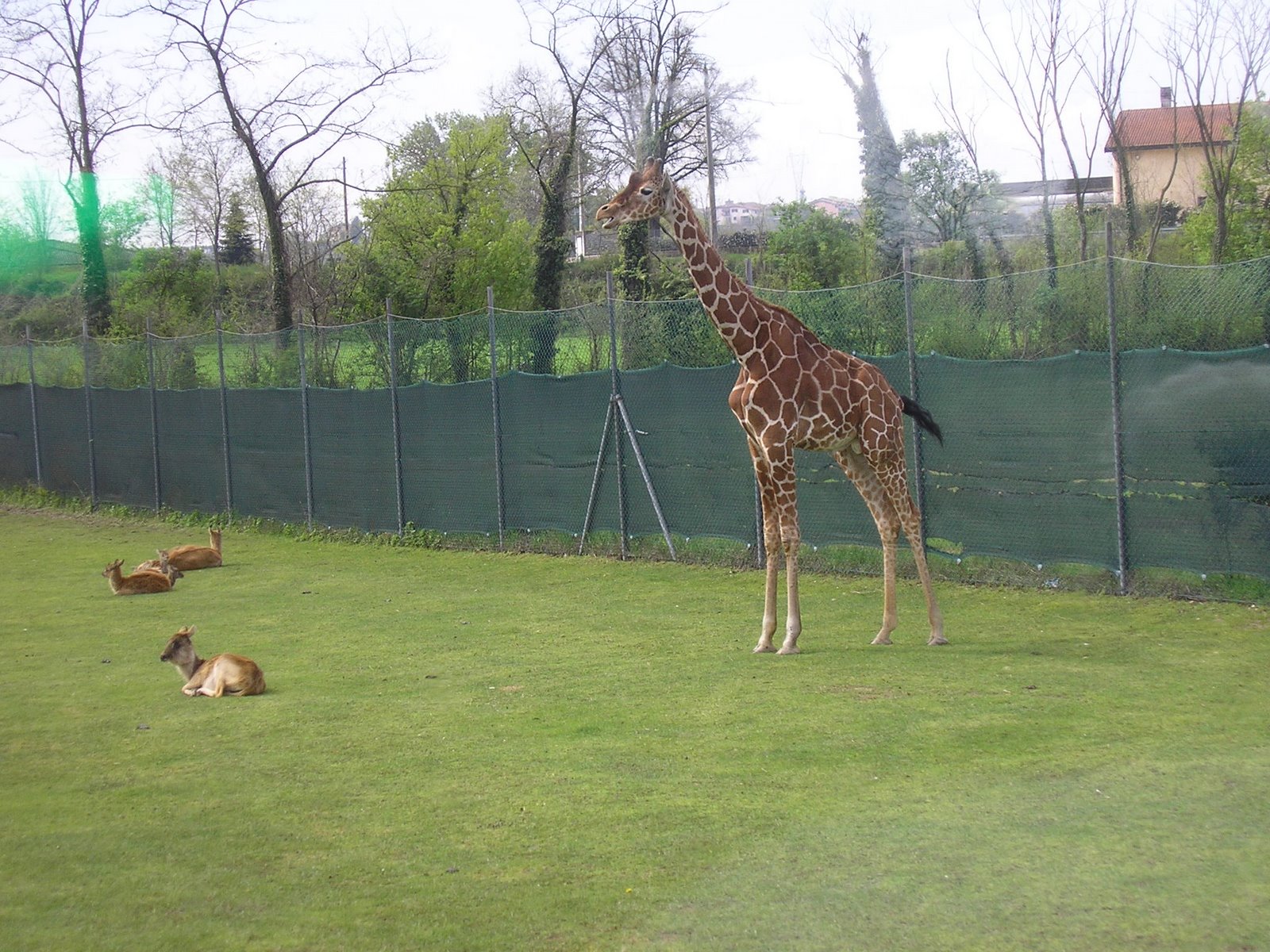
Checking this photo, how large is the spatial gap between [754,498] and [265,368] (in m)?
8.34

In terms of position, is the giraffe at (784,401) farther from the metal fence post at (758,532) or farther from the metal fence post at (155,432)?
the metal fence post at (155,432)

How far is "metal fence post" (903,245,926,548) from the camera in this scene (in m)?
10.5

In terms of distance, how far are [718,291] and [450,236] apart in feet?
60.7

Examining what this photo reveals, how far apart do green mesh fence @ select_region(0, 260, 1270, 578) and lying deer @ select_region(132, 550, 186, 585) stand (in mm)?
2810

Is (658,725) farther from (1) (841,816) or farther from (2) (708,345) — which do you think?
(2) (708,345)

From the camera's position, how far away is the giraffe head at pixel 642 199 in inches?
343

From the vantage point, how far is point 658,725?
21.7 ft

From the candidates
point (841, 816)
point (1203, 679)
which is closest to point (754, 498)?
point (1203, 679)

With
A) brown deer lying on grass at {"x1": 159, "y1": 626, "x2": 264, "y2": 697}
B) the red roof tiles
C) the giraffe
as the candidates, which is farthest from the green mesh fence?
the red roof tiles

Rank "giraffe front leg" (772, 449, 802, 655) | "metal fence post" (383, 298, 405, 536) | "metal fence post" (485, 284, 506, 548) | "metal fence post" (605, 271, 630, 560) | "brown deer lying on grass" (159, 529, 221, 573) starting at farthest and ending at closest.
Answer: "metal fence post" (383, 298, 405, 536) → "metal fence post" (485, 284, 506, 548) → "brown deer lying on grass" (159, 529, 221, 573) → "metal fence post" (605, 271, 630, 560) → "giraffe front leg" (772, 449, 802, 655)

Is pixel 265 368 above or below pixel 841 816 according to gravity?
above

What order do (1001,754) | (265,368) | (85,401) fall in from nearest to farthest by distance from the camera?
(1001,754), (265,368), (85,401)

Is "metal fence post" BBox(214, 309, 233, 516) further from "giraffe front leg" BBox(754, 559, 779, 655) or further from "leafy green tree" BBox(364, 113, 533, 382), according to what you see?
"giraffe front leg" BBox(754, 559, 779, 655)

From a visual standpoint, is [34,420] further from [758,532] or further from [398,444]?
[758,532]
